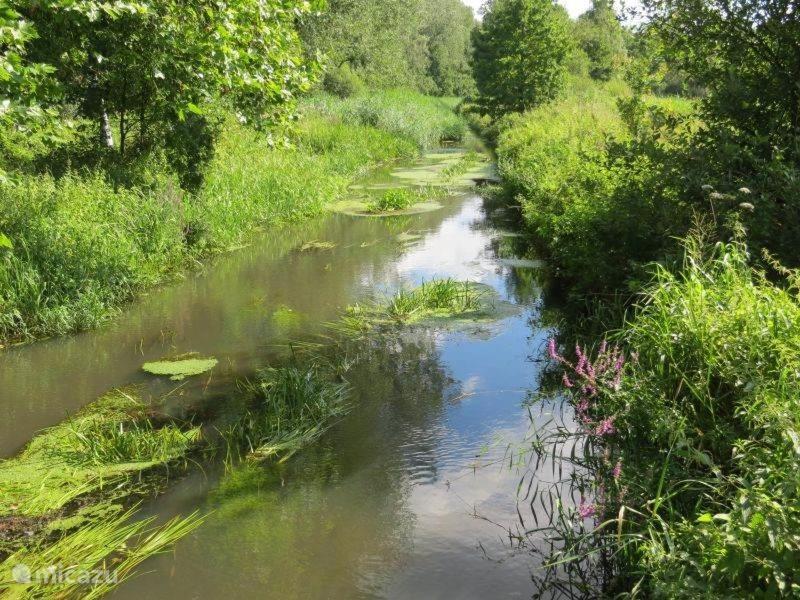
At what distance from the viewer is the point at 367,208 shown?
15.5 metres

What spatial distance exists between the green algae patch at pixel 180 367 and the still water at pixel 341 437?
0.47ft

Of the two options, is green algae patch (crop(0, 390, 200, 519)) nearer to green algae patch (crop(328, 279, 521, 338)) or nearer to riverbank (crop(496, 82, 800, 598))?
green algae patch (crop(328, 279, 521, 338))

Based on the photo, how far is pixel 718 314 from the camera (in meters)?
4.51

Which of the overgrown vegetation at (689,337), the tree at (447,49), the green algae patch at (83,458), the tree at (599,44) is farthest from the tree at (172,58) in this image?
the tree at (447,49)

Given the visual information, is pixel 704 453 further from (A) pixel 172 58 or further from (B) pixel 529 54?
(B) pixel 529 54

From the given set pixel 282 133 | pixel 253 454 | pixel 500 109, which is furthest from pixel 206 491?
pixel 500 109

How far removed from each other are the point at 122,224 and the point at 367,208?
6.62m

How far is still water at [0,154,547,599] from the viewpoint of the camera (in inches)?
163

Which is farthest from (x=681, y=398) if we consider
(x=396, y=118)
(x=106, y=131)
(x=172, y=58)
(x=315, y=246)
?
(x=396, y=118)

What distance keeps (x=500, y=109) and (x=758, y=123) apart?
96.5 ft

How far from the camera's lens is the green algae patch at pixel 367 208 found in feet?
50.1

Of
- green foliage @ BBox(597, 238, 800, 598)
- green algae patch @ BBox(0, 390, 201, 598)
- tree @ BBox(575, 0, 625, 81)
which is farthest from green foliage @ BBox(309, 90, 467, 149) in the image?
green foliage @ BBox(597, 238, 800, 598)

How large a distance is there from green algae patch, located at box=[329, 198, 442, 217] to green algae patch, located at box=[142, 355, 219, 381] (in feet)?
27.5

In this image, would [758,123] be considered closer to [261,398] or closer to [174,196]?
[261,398]
